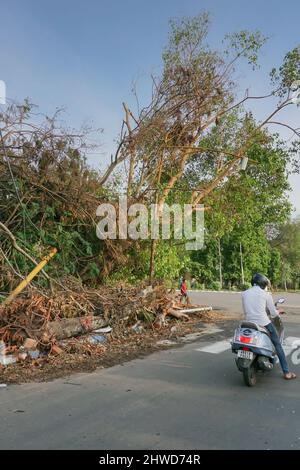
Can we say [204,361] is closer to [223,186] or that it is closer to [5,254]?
[5,254]

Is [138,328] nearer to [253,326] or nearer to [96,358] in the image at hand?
[96,358]

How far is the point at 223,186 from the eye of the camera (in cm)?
1595

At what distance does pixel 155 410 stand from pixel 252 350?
177 cm

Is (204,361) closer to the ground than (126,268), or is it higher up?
closer to the ground

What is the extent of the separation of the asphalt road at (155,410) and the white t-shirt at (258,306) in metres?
0.95

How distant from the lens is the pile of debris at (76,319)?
7.91m

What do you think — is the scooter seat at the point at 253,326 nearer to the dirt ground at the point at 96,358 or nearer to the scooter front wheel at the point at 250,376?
the scooter front wheel at the point at 250,376

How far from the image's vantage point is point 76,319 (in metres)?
9.03

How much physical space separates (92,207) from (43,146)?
1972 millimetres

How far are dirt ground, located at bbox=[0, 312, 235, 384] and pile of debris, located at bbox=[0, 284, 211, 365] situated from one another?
0.37 feet

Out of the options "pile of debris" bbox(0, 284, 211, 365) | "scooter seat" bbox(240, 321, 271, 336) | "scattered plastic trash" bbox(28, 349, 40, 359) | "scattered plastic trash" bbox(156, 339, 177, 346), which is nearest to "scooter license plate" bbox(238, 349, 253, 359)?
"scooter seat" bbox(240, 321, 271, 336)

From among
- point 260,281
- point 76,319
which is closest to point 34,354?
point 76,319

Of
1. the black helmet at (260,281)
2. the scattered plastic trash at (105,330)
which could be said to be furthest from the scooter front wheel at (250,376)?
the scattered plastic trash at (105,330)
